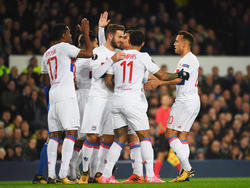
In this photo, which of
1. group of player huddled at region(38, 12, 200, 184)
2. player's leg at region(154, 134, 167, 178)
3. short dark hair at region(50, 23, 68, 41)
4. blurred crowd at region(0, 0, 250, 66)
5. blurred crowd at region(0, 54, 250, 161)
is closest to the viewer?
group of player huddled at region(38, 12, 200, 184)

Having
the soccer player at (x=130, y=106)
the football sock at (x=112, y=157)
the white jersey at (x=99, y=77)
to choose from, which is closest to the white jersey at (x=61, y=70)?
the white jersey at (x=99, y=77)

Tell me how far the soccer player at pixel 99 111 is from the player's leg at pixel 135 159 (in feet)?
1.15

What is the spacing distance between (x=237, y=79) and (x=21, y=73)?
661cm

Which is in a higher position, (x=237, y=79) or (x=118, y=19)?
(x=118, y=19)

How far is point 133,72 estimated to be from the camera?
870cm

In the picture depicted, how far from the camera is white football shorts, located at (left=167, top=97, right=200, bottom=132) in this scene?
9422mm

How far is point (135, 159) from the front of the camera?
Answer: 9164 mm

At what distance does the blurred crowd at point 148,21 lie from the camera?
15.6 m

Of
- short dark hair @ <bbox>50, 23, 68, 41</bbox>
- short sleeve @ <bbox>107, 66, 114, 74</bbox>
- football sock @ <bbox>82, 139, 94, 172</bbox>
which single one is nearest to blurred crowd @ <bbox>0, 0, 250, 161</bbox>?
football sock @ <bbox>82, 139, 94, 172</bbox>

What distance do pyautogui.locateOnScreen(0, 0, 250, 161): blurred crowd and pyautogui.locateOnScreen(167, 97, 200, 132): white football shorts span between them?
13.1 feet

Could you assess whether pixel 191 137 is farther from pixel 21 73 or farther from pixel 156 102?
pixel 21 73

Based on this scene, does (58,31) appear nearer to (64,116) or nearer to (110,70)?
(110,70)

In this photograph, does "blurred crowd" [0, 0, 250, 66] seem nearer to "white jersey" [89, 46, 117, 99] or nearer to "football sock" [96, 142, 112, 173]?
"white jersey" [89, 46, 117, 99]

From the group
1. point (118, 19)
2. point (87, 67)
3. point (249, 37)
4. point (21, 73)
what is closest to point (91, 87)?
point (87, 67)
